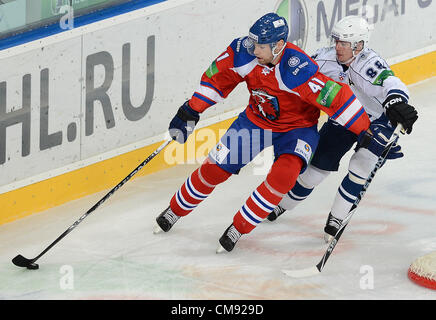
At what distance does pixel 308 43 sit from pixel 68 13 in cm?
201

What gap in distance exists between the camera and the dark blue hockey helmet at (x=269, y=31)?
4672mm

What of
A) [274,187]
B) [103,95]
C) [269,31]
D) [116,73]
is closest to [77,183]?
[103,95]

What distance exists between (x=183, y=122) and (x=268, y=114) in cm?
48

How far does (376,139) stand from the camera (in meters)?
4.77

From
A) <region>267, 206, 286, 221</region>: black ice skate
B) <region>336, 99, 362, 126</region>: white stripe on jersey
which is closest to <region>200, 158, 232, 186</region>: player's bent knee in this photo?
<region>267, 206, 286, 221</region>: black ice skate

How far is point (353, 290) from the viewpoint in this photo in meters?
4.45

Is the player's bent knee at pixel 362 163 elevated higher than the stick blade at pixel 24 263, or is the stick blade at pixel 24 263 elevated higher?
the player's bent knee at pixel 362 163

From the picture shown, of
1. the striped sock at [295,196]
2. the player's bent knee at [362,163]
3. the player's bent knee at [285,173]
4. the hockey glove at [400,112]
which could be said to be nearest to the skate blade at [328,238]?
the striped sock at [295,196]

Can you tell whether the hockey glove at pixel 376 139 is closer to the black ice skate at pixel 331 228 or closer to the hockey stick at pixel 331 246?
the hockey stick at pixel 331 246

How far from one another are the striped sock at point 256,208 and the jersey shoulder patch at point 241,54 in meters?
0.60

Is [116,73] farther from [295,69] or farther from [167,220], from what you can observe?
[295,69]

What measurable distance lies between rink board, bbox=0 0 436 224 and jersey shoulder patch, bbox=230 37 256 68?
3.98ft

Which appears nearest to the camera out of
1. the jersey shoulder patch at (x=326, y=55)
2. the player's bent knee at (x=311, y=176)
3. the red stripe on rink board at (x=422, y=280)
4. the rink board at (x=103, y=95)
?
the red stripe on rink board at (x=422, y=280)

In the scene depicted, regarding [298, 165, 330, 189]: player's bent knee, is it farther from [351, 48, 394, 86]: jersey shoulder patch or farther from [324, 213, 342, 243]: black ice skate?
[351, 48, 394, 86]: jersey shoulder patch
